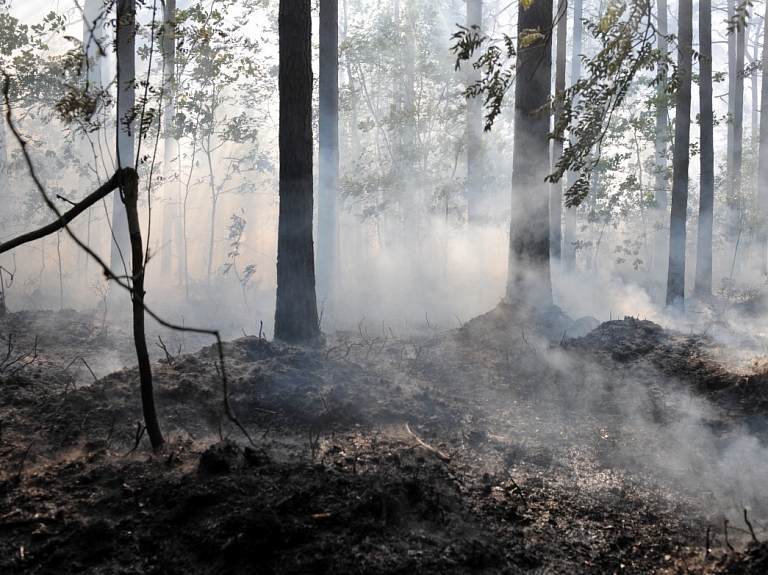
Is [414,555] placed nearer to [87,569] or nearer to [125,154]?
[87,569]

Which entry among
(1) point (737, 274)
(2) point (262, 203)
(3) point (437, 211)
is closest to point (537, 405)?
(3) point (437, 211)

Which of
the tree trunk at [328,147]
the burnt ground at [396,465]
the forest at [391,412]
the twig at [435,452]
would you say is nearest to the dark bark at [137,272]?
the forest at [391,412]

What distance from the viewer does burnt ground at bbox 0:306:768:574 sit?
312 centimetres

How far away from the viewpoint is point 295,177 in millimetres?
7730

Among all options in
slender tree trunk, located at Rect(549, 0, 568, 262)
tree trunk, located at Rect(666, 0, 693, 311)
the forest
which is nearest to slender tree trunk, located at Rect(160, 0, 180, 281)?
the forest

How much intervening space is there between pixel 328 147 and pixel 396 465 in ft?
37.2

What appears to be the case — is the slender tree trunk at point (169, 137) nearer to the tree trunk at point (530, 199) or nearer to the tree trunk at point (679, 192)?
the tree trunk at point (530, 199)

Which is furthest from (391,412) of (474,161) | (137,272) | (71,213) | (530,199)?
(474,161)

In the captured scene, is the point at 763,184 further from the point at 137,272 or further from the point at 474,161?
the point at 137,272

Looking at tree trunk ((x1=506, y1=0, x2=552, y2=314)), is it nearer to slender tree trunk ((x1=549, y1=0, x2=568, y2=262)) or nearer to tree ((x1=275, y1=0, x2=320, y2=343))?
tree ((x1=275, y1=0, x2=320, y2=343))

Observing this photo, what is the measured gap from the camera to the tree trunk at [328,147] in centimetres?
1389

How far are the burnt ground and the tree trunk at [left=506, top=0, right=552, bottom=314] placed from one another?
1499 mm

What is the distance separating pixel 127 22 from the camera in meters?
3.85

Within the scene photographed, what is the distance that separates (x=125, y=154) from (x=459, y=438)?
12152 millimetres
